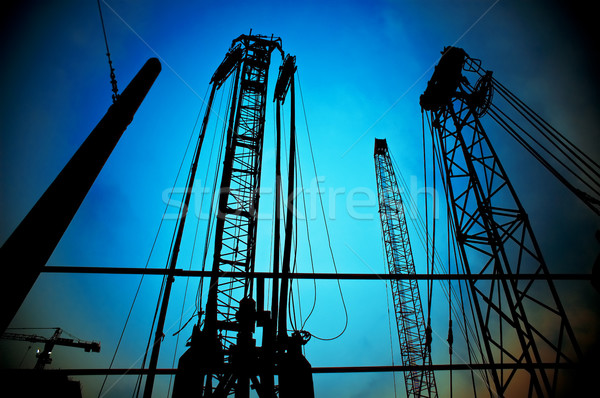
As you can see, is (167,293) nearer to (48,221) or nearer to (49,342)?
(48,221)

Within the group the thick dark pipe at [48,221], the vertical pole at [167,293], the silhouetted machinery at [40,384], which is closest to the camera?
the thick dark pipe at [48,221]

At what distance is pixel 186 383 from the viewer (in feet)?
13.1

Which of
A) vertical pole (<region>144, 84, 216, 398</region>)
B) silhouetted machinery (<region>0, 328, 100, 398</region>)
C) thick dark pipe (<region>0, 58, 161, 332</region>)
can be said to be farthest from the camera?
vertical pole (<region>144, 84, 216, 398</region>)

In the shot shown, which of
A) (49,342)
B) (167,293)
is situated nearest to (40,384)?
(167,293)

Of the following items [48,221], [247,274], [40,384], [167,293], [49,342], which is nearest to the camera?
[48,221]

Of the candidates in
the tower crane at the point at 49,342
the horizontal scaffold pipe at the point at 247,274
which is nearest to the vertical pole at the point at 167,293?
the horizontal scaffold pipe at the point at 247,274

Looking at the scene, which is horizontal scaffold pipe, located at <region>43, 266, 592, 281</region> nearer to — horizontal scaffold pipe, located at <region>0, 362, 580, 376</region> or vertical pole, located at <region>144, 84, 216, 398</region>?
vertical pole, located at <region>144, 84, 216, 398</region>

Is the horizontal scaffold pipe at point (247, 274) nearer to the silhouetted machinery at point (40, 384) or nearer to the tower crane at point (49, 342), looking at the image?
the silhouetted machinery at point (40, 384)

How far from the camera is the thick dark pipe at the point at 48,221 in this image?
7.36ft

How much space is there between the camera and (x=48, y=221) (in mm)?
2594

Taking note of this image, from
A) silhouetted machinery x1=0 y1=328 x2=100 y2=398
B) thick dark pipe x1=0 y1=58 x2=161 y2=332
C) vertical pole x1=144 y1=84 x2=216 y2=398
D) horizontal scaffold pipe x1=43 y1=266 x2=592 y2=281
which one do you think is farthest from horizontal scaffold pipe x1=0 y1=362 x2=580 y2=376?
thick dark pipe x1=0 y1=58 x2=161 y2=332

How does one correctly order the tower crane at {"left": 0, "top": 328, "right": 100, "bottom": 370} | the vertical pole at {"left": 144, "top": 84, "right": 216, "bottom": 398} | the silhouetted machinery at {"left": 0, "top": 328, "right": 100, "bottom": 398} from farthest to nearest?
1. the tower crane at {"left": 0, "top": 328, "right": 100, "bottom": 370}
2. the vertical pole at {"left": 144, "top": 84, "right": 216, "bottom": 398}
3. the silhouetted machinery at {"left": 0, "top": 328, "right": 100, "bottom": 398}

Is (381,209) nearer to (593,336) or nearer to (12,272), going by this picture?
(593,336)

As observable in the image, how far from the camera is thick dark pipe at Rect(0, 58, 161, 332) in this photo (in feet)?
7.36
